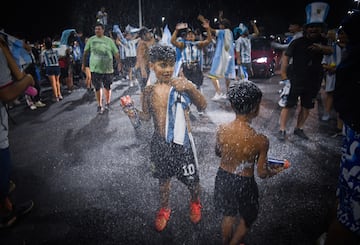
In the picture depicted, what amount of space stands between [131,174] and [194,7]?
45978 mm

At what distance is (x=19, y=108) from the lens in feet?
25.4

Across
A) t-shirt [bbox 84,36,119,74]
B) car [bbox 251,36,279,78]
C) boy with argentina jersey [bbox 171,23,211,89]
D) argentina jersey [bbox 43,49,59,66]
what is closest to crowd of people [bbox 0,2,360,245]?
boy with argentina jersey [bbox 171,23,211,89]

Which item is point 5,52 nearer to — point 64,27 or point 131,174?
point 131,174

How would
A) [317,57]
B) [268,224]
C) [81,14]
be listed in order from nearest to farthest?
1. [268,224]
2. [317,57]
3. [81,14]

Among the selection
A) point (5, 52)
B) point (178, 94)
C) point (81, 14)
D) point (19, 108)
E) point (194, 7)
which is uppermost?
point (194, 7)

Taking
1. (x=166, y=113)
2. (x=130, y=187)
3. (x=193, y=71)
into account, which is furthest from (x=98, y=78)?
(x=166, y=113)

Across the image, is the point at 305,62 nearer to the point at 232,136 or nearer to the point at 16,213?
the point at 232,136

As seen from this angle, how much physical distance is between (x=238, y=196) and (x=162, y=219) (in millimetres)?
981

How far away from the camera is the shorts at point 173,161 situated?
239cm

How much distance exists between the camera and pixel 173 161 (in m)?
2.39

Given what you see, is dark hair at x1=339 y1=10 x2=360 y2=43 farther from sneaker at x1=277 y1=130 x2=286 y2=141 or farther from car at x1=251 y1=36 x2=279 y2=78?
car at x1=251 y1=36 x2=279 y2=78

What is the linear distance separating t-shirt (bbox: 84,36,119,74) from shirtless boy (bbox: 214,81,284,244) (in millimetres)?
5113

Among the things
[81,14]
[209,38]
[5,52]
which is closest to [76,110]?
[209,38]

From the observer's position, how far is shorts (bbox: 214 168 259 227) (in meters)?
1.94
